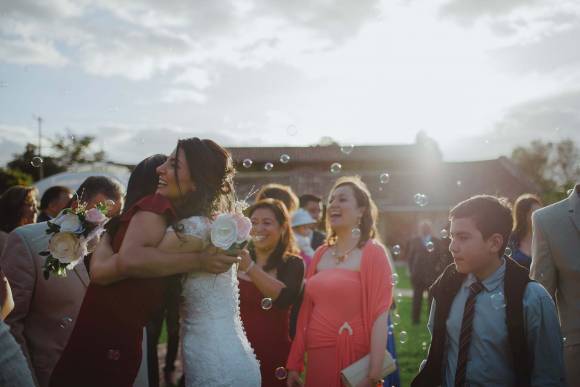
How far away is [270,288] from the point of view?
3469mm

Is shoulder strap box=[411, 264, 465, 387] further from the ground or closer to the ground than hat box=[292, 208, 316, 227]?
closer to the ground

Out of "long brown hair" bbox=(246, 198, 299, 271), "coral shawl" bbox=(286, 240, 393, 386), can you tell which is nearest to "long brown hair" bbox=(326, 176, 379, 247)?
"coral shawl" bbox=(286, 240, 393, 386)

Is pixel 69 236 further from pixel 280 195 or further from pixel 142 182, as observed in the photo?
pixel 280 195

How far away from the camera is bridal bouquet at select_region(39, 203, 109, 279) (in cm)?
284

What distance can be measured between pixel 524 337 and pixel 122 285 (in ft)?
6.07

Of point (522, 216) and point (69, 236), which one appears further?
point (522, 216)

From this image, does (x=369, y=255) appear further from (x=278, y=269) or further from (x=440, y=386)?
(x=440, y=386)

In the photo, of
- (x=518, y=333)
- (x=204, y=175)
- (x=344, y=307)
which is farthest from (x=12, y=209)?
(x=518, y=333)

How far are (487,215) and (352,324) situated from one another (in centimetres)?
124

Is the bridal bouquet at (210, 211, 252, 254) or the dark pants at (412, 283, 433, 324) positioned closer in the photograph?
the bridal bouquet at (210, 211, 252, 254)

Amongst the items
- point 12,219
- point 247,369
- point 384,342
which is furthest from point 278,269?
point 12,219

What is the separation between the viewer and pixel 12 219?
4531mm

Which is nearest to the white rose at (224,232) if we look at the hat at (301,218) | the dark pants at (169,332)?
the dark pants at (169,332)

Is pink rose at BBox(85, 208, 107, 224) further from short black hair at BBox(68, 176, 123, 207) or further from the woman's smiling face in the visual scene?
short black hair at BBox(68, 176, 123, 207)
